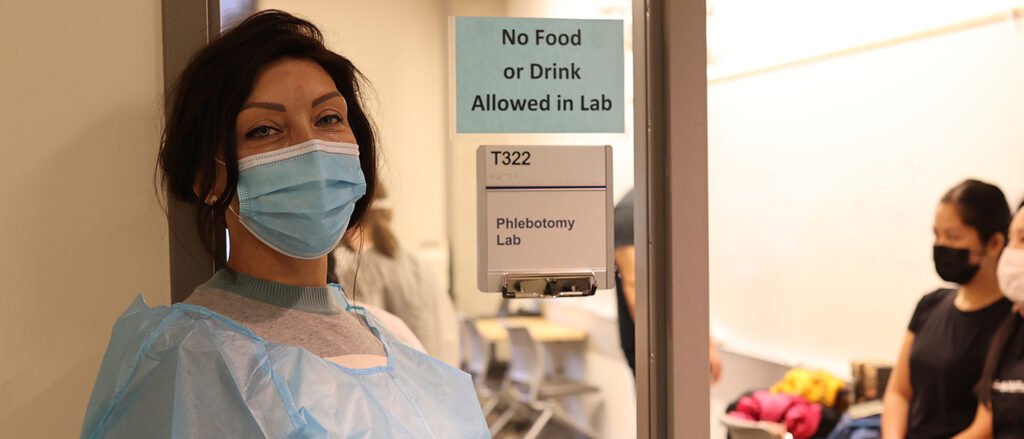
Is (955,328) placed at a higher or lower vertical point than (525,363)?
lower

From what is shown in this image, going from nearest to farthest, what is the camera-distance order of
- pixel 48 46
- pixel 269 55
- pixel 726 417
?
pixel 269 55
pixel 48 46
pixel 726 417

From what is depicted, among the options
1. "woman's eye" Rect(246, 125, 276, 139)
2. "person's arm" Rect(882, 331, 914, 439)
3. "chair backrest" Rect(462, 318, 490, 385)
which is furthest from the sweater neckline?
"person's arm" Rect(882, 331, 914, 439)

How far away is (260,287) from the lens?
41.6 inches

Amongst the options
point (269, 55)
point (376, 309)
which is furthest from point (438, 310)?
point (269, 55)

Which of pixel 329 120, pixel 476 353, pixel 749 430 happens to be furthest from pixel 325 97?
pixel 749 430

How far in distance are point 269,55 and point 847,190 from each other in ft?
11.1

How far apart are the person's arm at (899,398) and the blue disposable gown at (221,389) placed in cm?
275

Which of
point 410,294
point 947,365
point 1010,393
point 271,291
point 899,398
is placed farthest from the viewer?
point 899,398

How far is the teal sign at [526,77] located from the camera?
137 centimetres

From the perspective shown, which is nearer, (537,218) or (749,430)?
(537,218)

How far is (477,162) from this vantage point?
1370 mm

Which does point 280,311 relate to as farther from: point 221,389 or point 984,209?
point 984,209

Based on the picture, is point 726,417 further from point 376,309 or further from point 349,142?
point 349,142

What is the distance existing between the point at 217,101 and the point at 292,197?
15 cm
